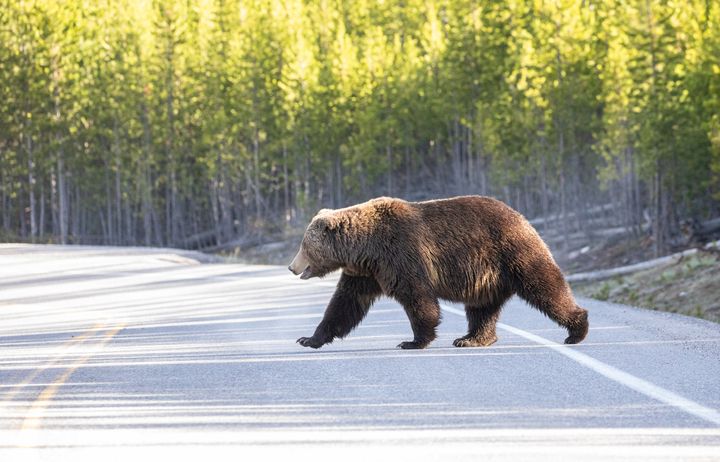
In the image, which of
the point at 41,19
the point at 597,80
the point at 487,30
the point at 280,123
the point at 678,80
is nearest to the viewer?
the point at 678,80

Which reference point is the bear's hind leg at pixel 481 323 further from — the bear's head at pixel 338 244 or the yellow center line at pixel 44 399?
the yellow center line at pixel 44 399

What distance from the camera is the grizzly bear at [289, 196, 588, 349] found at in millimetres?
9641

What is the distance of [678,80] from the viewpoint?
40.5 meters

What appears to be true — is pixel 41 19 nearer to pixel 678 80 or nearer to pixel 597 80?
pixel 597 80

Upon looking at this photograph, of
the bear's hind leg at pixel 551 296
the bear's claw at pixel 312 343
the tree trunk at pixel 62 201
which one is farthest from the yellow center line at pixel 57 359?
the tree trunk at pixel 62 201

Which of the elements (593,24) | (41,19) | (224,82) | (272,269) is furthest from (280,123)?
(272,269)

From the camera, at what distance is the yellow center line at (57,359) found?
8.49m

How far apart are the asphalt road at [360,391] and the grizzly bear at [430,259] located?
16.8 inches

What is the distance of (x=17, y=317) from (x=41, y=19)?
151ft

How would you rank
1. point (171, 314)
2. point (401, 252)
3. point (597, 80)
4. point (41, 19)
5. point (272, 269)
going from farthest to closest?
point (41, 19), point (597, 80), point (272, 269), point (171, 314), point (401, 252)

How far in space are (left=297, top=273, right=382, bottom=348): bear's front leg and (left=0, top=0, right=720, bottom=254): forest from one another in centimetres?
3302

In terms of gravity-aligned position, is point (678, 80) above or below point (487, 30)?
below

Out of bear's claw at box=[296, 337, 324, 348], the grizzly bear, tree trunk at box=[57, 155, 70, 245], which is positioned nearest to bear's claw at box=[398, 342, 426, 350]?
the grizzly bear

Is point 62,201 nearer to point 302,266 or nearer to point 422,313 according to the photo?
point 302,266
